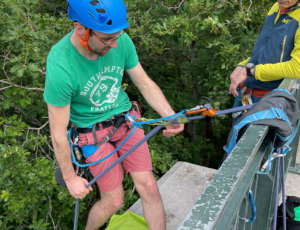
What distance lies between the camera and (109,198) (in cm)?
237

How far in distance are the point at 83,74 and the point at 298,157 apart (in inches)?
109

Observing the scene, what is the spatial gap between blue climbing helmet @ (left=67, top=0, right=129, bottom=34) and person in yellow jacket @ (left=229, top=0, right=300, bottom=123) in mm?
1274

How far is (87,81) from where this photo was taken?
193cm

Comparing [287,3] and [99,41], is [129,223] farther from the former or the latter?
[287,3]

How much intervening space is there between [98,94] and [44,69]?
1636 mm

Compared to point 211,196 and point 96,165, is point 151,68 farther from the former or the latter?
point 211,196

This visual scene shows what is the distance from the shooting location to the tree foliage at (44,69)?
3.02 m

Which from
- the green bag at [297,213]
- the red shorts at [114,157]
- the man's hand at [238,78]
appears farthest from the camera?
the man's hand at [238,78]

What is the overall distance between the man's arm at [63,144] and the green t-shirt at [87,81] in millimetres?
73

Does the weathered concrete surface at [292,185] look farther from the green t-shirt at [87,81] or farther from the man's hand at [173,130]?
the green t-shirt at [87,81]

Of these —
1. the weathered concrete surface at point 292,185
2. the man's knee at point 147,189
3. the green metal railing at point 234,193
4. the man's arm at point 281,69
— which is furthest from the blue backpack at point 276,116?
the weathered concrete surface at point 292,185

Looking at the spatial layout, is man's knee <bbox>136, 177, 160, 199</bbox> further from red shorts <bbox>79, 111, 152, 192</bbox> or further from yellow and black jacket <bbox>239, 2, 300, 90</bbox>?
yellow and black jacket <bbox>239, 2, 300, 90</bbox>

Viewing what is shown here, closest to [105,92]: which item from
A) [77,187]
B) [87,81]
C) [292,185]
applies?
[87,81]

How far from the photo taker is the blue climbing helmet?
5.75ft
